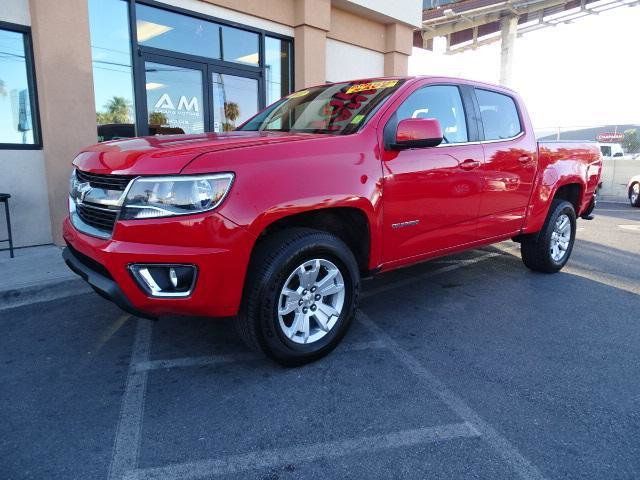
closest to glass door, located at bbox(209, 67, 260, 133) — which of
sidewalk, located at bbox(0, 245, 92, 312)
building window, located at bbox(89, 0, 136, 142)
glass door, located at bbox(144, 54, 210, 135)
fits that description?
glass door, located at bbox(144, 54, 210, 135)

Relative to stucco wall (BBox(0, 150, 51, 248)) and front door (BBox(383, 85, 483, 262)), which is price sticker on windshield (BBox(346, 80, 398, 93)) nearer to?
front door (BBox(383, 85, 483, 262))

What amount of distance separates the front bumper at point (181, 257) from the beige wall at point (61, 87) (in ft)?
12.4

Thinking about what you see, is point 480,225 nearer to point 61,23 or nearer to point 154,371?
point 154,371

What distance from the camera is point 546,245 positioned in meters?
5.00

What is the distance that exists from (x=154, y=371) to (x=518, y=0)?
25.7m

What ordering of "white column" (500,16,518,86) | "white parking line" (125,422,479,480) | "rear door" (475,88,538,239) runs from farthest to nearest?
1. "white column" (500,16,518,86)
2. "rear door" (475,88,538,239)
3. "white parking line" (125,422,479,480)

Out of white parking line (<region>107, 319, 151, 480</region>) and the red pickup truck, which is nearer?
white parking line (<region>107, 319, 151, 480</region>)

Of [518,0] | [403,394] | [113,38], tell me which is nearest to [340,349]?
[403,394]

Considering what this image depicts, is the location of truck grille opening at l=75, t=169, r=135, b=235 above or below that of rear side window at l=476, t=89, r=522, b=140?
below

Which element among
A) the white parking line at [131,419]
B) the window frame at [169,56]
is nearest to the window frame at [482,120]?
the white parking line at [131,419]

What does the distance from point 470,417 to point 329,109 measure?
2.39 m

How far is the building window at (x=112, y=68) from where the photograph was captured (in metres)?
6.43

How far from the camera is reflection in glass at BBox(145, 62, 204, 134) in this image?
711 cm

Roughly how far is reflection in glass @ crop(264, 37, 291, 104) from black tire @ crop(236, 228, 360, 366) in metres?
6.72
